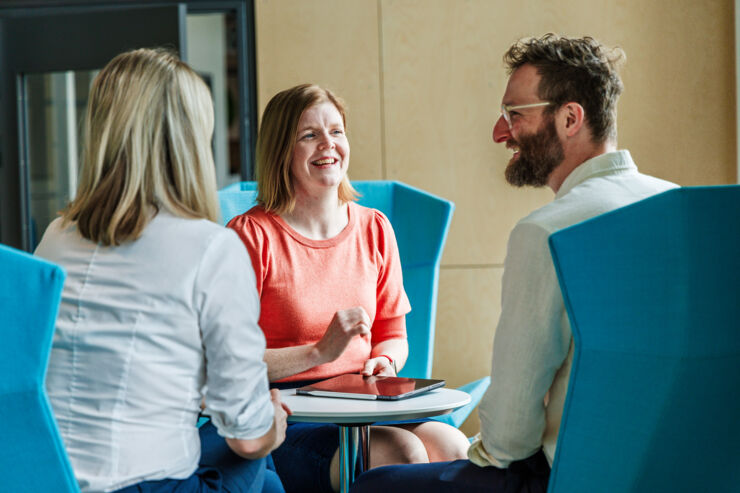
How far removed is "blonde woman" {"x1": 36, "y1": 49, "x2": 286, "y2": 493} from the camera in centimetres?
120

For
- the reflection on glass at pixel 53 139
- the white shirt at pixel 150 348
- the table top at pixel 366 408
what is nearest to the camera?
the white shirt at pixel 150 348

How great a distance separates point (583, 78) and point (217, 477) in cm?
109

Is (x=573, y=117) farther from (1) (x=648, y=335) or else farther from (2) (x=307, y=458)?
(2) (x=307, y=458)

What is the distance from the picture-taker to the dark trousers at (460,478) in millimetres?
1422

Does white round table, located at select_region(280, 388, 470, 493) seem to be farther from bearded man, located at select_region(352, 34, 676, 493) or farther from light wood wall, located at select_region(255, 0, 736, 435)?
light wood wall, located at select_region(255, 0, 736, 435)

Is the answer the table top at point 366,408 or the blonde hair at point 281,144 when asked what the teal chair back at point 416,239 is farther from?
the table top at point 366,408

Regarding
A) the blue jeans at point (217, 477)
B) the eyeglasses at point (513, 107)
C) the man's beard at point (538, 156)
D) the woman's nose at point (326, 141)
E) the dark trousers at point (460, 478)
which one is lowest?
the dark trousers at point (460, 478)

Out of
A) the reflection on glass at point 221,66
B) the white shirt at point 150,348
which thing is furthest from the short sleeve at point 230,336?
the reflection on glass at point 221,66

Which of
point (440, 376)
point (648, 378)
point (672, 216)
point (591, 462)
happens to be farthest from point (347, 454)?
point (440, 376)

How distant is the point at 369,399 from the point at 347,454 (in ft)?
0.61

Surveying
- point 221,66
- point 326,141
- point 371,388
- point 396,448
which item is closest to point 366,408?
point 371,388

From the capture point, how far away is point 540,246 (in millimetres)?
1330

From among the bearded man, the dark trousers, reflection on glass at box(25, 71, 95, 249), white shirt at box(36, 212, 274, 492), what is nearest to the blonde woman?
white shirt at box(36, 212, 274, 492)

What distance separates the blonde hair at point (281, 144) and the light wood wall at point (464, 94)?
1.31 meters
